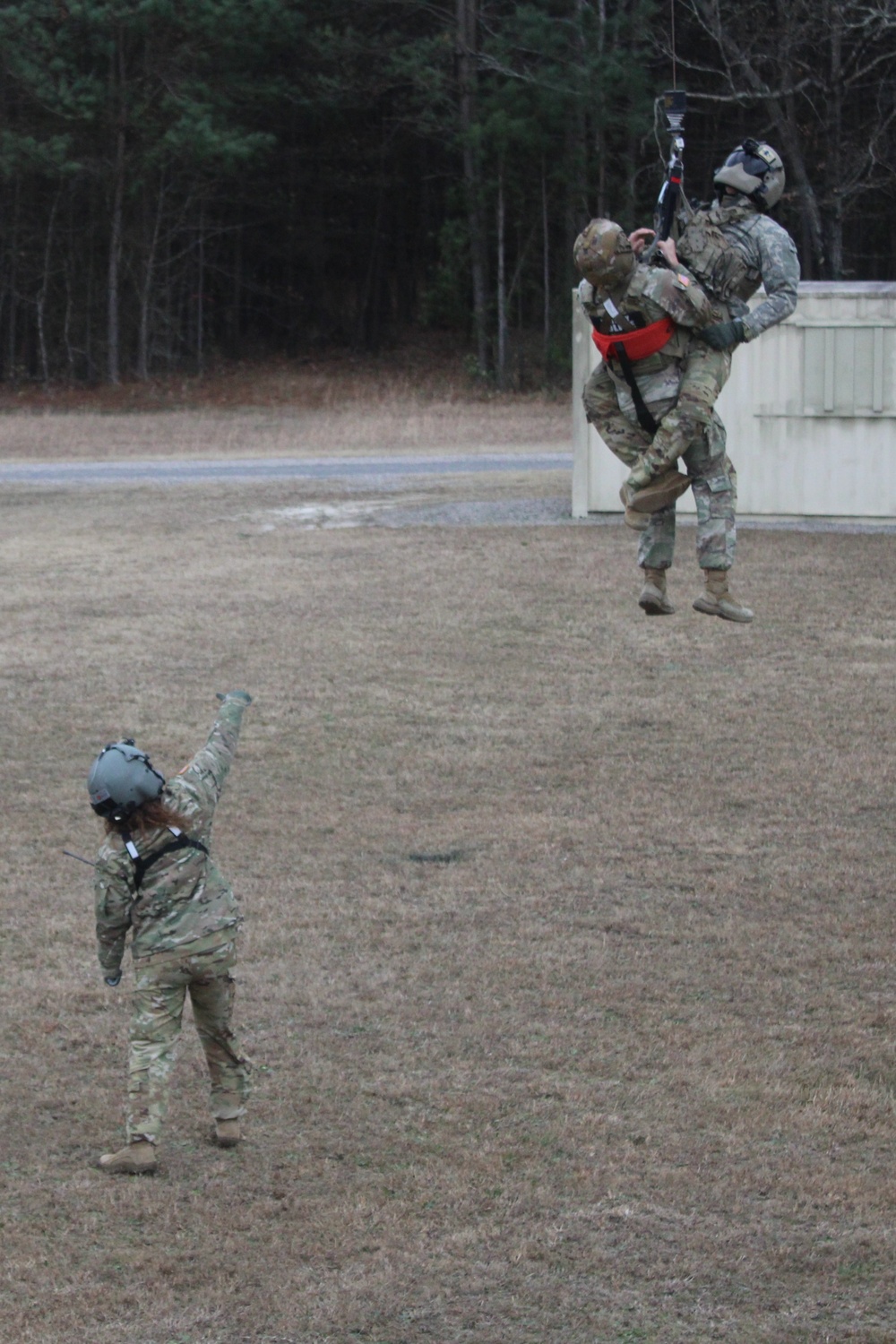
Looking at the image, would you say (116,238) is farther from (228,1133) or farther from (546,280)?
(228,1133)

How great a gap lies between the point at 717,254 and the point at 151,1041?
4234 mm

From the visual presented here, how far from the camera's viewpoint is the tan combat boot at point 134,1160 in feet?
23.8

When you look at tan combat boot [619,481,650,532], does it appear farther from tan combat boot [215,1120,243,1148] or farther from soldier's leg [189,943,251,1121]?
tan combat boot [215,1120,243,1148]

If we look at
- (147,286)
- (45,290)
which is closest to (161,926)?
(147,286)

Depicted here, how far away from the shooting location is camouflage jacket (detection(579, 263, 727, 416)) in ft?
23.1

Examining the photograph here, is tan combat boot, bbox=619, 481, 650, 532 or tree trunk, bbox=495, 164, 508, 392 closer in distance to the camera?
tan combat boot, bbox=619, 481, 650, 532

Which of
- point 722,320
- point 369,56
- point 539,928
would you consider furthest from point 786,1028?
point 369,56

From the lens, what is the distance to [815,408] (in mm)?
19609

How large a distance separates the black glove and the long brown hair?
3102mm

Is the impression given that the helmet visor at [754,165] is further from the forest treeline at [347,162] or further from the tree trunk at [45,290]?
the tree trunk at [45,290]

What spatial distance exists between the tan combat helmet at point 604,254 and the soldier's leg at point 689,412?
650mm

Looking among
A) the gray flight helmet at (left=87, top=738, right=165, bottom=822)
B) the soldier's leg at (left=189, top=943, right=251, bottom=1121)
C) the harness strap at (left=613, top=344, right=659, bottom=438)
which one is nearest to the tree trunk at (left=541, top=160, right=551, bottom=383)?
the harness strap at (left=613, top=344, right=659, bottom=438)

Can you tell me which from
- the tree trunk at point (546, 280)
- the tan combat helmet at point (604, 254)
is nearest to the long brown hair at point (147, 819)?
the tan combat helmet at point (604, 254)

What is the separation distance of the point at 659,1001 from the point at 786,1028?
0.72 meters
